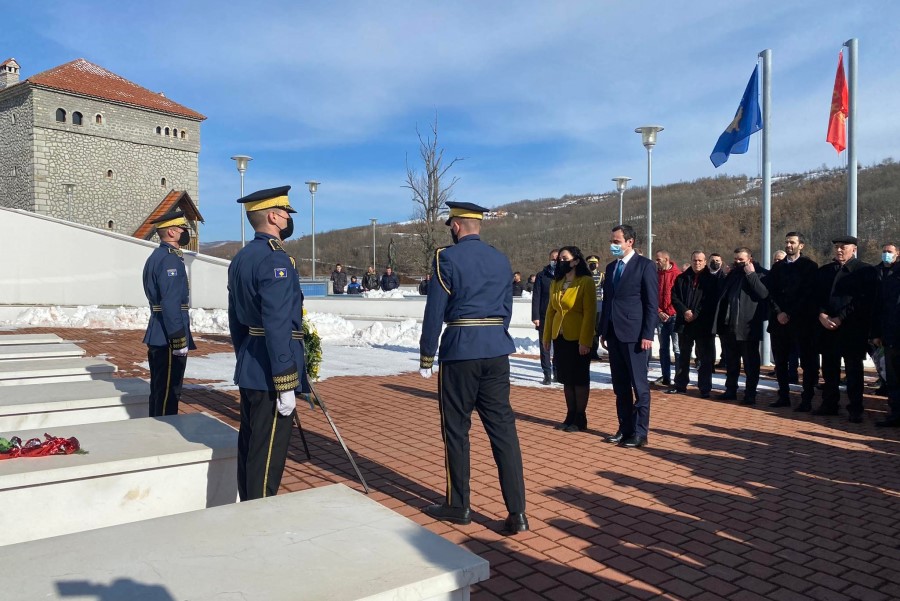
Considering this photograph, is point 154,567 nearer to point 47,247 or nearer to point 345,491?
point 345,491

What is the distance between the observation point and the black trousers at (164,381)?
237 inches

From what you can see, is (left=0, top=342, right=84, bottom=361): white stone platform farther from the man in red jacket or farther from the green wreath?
the man in red jacket

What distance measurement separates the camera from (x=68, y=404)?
5.51 m

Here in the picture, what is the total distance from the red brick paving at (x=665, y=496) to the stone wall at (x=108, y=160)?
37.3 metres

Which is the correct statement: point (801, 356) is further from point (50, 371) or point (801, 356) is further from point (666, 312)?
point (50, 371)

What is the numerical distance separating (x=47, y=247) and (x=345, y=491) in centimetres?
2472

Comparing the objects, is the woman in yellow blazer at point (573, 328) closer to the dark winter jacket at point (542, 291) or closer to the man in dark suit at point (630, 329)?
the man in dark suit at point (630, 329)

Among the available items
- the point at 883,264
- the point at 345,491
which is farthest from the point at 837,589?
the point at 883,264

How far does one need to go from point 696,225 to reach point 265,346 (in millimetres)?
67397

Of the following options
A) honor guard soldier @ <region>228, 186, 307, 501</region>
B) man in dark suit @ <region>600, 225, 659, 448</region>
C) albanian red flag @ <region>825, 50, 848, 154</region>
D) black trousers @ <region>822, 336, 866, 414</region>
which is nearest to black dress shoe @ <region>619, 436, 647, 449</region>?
man in dark suit @ <region>600, 225, 659, 448</region>

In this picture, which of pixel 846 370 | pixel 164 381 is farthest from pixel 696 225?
pixel 164 381

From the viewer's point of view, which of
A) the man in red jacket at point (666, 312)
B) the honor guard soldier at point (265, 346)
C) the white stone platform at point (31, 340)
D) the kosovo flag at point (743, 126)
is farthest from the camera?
the kosovo flag at point (743, 126)

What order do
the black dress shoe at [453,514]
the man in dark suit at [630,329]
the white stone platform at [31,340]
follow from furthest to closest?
the white stone platform at [31,340] < the man in dark suit at [630,329] < the black dress shoe at [453,514]

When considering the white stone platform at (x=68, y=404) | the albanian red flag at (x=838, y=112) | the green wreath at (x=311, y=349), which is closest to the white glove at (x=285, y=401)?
the white stone platform at (x=68, y=404)
